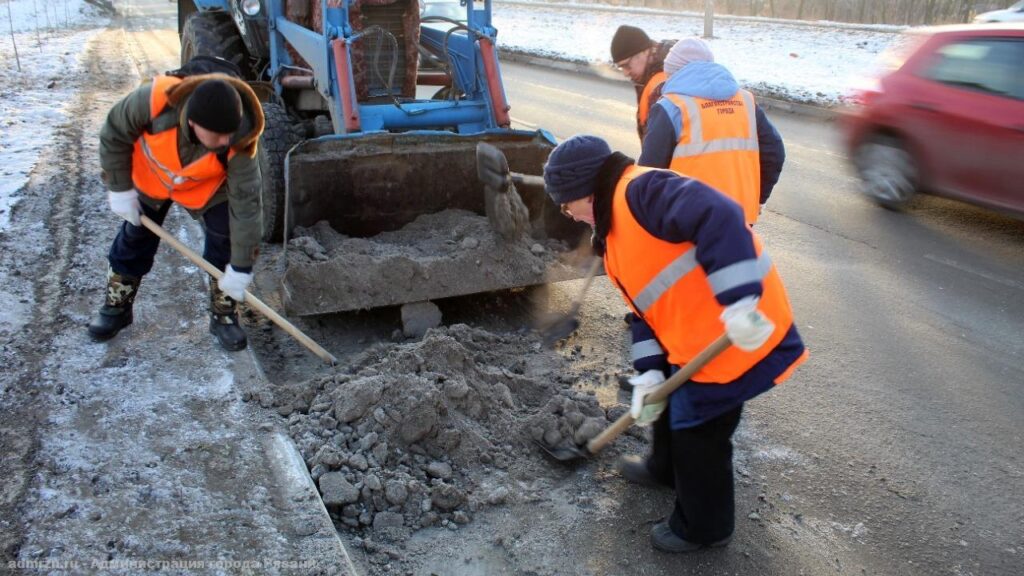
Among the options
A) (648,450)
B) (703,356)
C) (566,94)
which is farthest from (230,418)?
(566,94)

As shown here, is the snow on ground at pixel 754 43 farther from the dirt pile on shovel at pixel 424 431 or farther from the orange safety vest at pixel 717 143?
the dirt pile on shovel at pixel 424 431

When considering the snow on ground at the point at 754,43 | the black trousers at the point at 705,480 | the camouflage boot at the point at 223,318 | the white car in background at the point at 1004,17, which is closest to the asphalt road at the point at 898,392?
the black trousers at the point at 705,480

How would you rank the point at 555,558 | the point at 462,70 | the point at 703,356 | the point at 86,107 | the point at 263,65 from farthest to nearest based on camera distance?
the point at 86,107 < the point at 263,65 < the point at 462,70 < the point at 555,558 < the point at 703,356

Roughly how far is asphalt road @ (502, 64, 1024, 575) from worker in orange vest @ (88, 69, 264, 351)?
7.45 ft

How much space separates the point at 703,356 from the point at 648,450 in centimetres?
120

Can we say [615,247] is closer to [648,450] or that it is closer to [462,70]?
[648,450]

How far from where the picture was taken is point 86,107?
1041cm

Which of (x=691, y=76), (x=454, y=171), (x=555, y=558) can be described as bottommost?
(x=555, y=558)

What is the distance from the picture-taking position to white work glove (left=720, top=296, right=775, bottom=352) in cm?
239

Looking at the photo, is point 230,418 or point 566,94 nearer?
point 230,418

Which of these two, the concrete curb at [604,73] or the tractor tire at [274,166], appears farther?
the concrete curb at [604,73]

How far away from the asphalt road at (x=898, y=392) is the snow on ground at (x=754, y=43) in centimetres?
498

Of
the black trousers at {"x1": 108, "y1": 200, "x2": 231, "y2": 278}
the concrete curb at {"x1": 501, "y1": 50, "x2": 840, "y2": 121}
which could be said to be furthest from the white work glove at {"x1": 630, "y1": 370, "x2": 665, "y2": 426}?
the concrete curb at {"x1": 501, "y1": 50, "x2": 840, "y2": 121}

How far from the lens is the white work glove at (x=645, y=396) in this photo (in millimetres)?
2885
